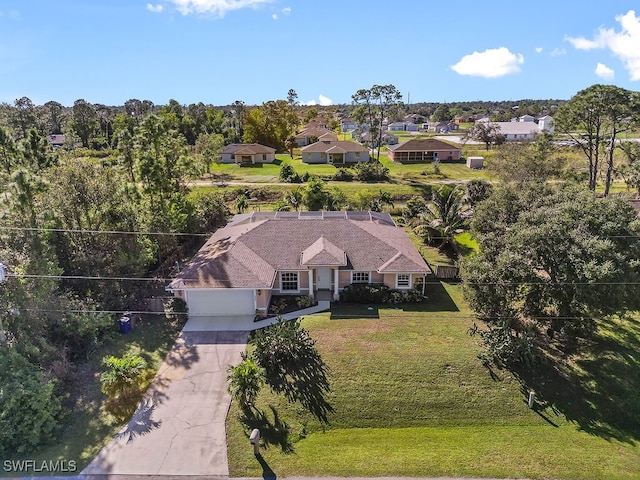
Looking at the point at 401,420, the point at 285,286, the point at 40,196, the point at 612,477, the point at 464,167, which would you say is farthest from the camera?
the point at 464,167

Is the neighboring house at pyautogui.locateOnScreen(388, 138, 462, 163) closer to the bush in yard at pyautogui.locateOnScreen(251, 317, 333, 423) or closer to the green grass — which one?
the green grass

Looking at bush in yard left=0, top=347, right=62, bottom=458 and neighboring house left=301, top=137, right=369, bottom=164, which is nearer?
bush in yard left=0, top=347, right=62, bottom=458

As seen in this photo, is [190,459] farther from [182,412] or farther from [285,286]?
[285,286]

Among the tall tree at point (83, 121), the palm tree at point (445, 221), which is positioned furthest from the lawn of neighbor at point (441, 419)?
the tall tree at point (83, 121)

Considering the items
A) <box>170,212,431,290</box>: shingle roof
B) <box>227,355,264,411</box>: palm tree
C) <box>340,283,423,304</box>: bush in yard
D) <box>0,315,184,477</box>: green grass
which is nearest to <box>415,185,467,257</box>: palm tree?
<box>170,212,431,290</box>: shingle roof

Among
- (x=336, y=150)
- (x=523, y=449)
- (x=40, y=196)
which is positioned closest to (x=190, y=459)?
(x=523, y=449)

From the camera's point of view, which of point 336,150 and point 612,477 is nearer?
point 612,477

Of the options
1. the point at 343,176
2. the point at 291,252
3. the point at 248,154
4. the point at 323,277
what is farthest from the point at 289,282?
the point at 248,154
